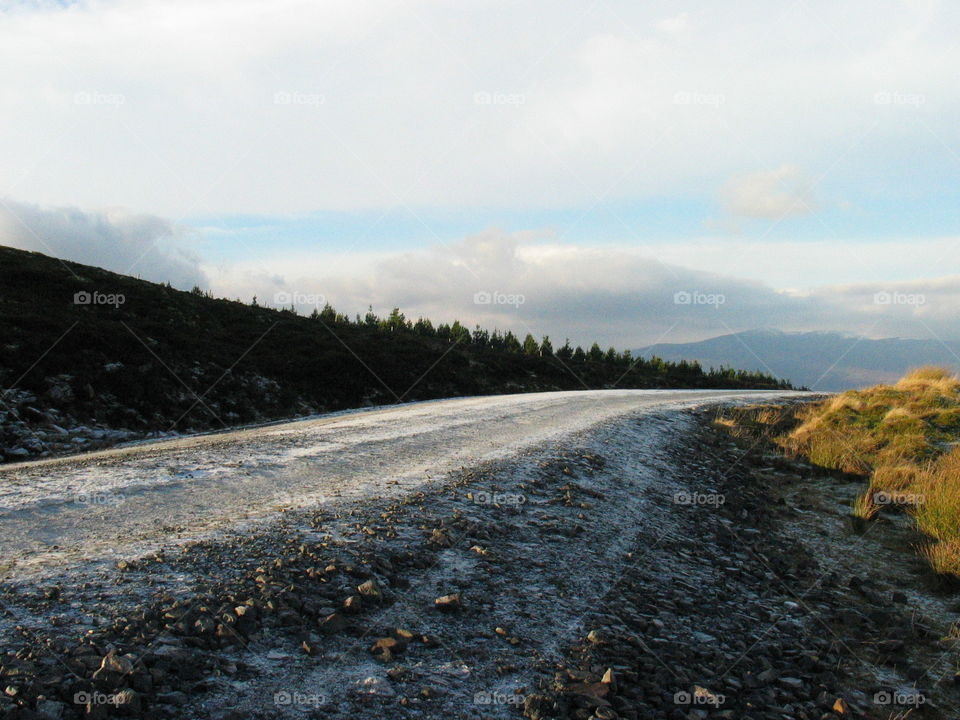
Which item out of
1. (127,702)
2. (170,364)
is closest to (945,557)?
(127,702)

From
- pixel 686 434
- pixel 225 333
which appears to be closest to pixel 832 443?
pixel 686 434

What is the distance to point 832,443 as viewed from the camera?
14.1 meters

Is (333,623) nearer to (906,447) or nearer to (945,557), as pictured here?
(945,557)

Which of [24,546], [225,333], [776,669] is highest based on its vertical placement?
[225,333]

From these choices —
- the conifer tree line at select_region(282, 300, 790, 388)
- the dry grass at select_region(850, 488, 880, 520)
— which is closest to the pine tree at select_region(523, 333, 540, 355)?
the conifer tree line at select_region(282, 300, 790, 388)

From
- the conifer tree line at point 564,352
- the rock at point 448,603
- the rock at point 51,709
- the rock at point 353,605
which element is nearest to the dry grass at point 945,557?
the rock at point 448,603

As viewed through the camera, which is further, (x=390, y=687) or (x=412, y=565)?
(x=412, y=565)

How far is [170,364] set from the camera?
1720cm

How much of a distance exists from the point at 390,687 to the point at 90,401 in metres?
13.1

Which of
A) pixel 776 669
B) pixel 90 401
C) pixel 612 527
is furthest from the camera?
pixel 90 401

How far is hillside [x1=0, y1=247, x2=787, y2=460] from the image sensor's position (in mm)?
13234

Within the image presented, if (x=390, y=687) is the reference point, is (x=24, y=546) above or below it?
above

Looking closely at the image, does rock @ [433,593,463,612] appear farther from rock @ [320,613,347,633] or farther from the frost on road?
rock @ [320,613,347,633]

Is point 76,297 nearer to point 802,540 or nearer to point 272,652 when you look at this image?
point 272,652
